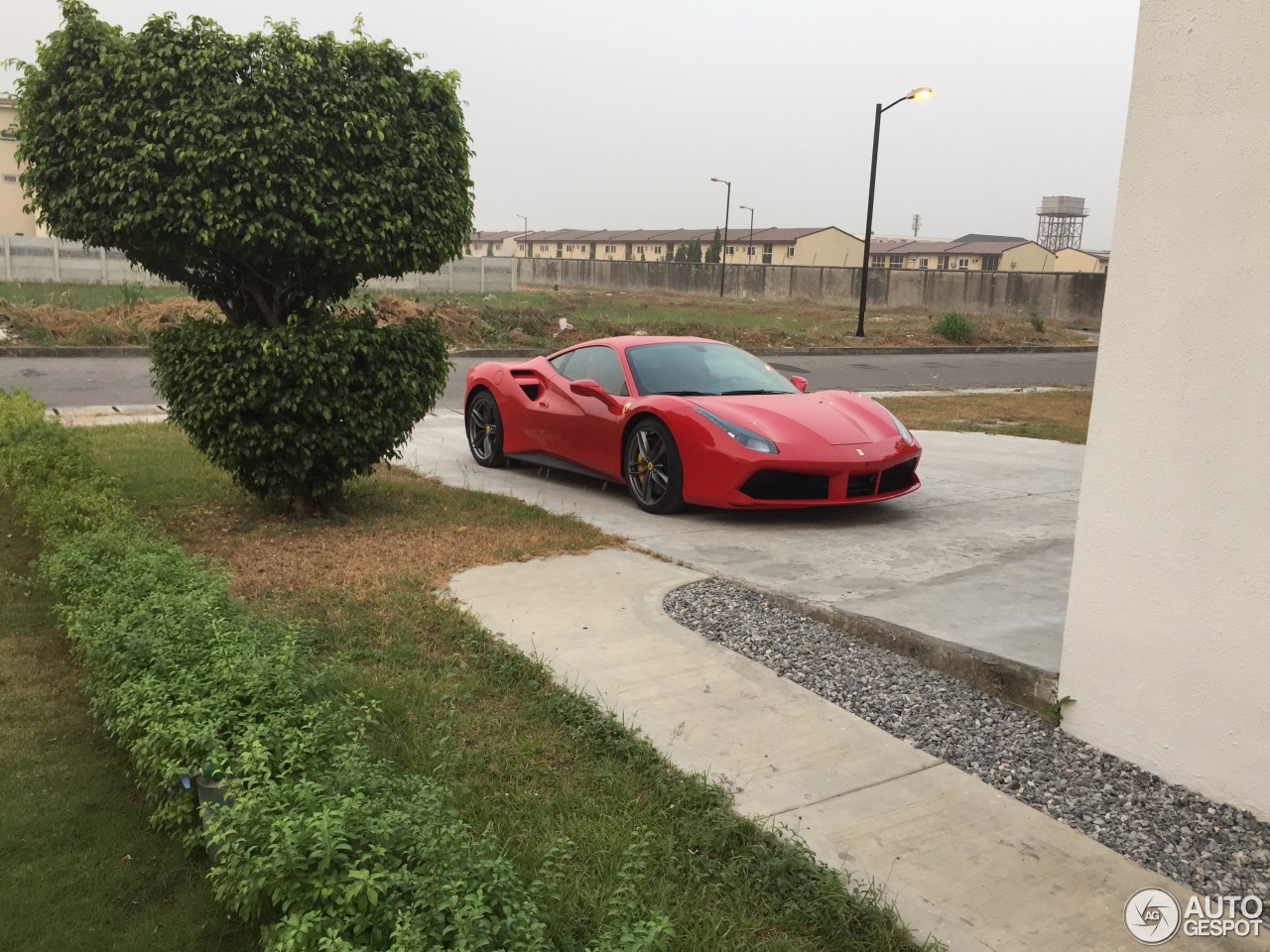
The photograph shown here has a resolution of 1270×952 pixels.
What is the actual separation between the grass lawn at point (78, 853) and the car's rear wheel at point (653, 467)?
13.4 ft

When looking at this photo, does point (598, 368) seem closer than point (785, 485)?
No

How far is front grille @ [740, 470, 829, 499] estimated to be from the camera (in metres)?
7.05

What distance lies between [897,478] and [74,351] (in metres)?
17.3

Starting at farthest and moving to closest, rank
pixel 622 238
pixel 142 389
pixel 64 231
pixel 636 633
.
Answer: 1. pixel 622 238
2. pixel 142 389
3. pixel 64 231
4. pixel 636 633

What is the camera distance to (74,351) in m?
19.3

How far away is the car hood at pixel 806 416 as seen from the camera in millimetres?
7180

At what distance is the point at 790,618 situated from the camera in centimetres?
522

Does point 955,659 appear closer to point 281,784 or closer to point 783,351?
point 281,784

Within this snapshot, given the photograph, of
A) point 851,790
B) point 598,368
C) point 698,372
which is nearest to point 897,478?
point 698,372

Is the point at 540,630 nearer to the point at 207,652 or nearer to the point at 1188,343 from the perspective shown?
the point at 207,652

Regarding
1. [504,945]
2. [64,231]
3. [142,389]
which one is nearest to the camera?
[504,945]

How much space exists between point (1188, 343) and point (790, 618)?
7.84 ft

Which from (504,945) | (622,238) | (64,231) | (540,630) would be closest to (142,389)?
(64,231)

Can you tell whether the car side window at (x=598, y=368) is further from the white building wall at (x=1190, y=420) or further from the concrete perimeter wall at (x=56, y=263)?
the concrete perimeter wall at (x=56, y=263)
